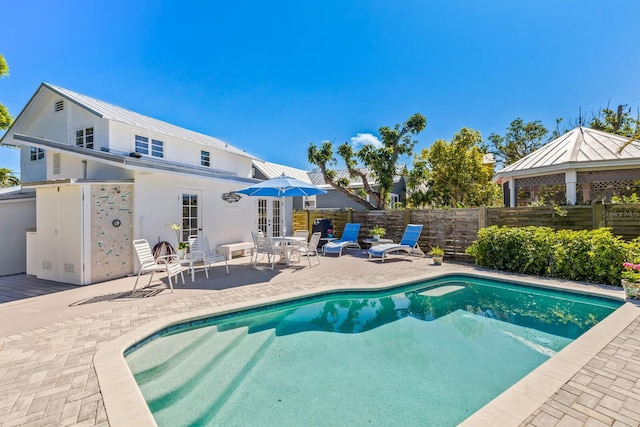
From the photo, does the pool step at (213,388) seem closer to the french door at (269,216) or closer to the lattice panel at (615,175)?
the french door at (269,216)

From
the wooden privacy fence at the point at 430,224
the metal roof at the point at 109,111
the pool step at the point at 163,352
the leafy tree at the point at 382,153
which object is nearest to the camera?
the pool step at the point at 163,352

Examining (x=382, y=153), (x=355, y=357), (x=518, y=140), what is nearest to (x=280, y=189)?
(x=355, y=357)

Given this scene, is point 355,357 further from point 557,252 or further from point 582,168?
point 582,168

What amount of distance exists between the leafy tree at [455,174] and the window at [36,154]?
1968 centimetres

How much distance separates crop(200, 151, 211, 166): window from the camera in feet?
47.4

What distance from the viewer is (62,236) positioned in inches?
320

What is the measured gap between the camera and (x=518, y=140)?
33156 mm

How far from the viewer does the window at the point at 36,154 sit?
1330cm

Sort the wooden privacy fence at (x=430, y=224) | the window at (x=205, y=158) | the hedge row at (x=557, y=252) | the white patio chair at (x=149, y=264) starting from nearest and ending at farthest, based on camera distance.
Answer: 1. the white patio chair at (x=149, y=264)
2. the hedge row at (x=557, y=252)
3. the wooden privacy fence at (x=430, y=224)
4. the window at (x=205, y=158)

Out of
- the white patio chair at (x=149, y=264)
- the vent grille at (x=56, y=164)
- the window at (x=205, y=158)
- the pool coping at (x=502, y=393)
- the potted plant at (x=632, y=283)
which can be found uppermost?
the window at (x=205, y=158)

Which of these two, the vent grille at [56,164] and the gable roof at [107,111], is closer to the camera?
the vent grille at [56,164]

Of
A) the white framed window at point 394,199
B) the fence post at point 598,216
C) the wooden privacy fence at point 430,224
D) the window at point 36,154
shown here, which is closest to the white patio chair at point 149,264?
the wooden privacy fence at point 430,224

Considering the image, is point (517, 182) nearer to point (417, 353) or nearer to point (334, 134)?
point (334, 134)

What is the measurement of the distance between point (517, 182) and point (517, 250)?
6.64m
